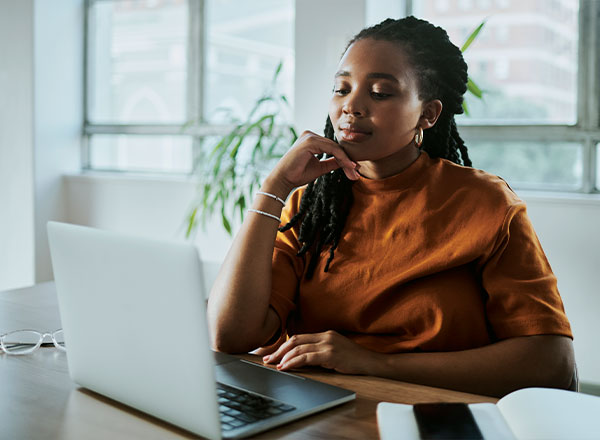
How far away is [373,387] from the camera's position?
3.40ft

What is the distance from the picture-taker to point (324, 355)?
1.11m

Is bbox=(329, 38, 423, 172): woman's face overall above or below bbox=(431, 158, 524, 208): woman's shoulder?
above

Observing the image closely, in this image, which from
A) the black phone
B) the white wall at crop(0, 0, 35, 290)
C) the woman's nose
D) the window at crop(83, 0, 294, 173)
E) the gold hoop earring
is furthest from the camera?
the white wall at crop(0, 0, 35, 290)

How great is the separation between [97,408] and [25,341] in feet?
1.29

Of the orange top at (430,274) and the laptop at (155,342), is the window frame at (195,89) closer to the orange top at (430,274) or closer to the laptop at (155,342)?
the orange top at (430,274)

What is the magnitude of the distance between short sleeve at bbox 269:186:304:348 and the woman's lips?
25 centimetres

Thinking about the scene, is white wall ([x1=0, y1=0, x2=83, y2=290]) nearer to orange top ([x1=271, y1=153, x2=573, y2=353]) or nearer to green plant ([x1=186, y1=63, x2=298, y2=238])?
green plant ([x1=186, y1=63, x2=298, y2=238])

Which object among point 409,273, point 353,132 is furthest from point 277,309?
point 353,132

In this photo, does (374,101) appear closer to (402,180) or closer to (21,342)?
(402,180)

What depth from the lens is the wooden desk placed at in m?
0.84

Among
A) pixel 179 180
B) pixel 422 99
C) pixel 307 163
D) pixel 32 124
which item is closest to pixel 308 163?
pixel 307 163

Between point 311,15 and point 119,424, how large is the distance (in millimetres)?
2539

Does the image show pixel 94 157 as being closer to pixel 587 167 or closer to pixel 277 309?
pixel 587 167

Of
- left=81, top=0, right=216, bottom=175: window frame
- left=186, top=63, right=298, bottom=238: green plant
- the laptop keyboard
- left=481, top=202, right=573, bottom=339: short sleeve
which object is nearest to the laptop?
the laptop keyboard
